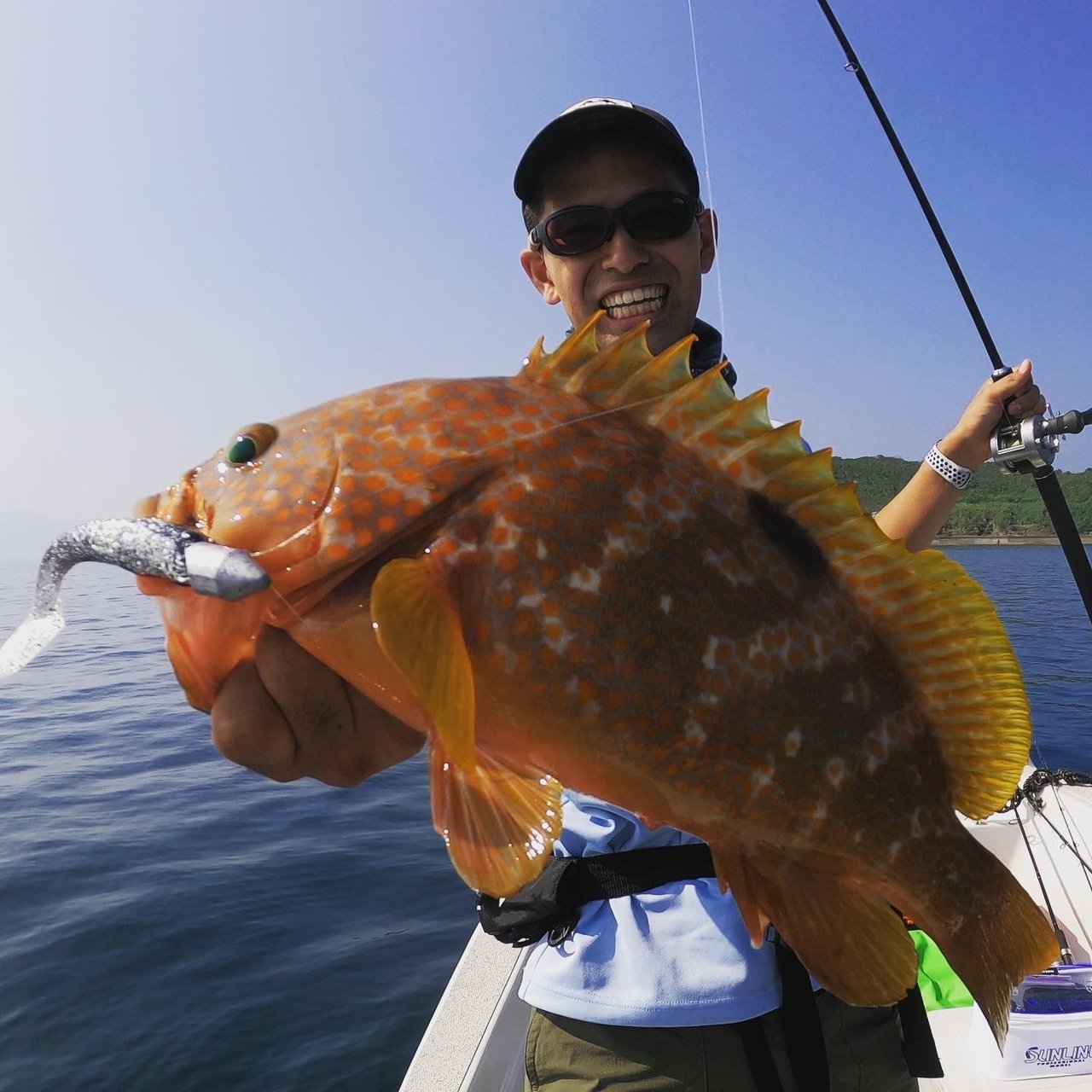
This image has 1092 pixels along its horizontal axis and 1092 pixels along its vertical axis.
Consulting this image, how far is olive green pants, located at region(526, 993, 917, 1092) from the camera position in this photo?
7.85 ft

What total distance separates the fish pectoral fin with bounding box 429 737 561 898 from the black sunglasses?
7.54 ft

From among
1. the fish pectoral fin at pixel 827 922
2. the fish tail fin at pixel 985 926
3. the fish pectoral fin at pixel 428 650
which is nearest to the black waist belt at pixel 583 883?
the fish pectoral fin at pixel 827 922

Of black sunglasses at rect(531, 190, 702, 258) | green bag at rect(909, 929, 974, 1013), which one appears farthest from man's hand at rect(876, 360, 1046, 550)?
green bag at rect(909, 929, 974, 1013)

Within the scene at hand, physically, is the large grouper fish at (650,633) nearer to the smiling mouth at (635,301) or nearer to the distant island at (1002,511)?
the smiling mouth at (635,301)

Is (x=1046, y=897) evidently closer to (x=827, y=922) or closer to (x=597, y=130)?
(x=827, y=922)

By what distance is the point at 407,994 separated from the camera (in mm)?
6883

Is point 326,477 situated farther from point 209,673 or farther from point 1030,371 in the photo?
point 1030,371

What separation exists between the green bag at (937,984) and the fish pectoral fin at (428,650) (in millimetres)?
4504

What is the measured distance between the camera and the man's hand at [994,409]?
13.0 feet

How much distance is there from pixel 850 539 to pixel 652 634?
0.62 m

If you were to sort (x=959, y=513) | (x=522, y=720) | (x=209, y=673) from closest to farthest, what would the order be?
1. (x=522, y=720)
2. (x=209, y=673)
3. (x=959, y=513)

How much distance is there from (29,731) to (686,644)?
1691 centimetres

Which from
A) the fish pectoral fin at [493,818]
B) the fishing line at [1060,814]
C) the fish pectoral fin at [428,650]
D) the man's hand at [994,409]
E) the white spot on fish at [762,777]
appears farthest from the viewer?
the fishing line at [1060,814]

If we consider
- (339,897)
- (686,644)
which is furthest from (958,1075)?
(339,897)
